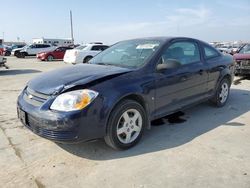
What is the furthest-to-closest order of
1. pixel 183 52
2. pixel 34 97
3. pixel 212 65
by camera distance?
pixel 212 65
pixel 183 52
pixel 34 97

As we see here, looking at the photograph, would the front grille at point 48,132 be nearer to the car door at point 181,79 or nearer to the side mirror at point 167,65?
the car door at point 181,79

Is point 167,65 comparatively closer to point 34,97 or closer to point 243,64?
point 34,97

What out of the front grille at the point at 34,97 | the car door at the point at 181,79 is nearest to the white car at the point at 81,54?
the car door at the point at 181,79

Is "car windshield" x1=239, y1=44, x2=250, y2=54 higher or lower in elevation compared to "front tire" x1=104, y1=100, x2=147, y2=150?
higher

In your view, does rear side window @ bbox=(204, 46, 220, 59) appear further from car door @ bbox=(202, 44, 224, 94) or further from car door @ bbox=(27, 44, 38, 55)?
car door @ bbox=(27, 44, 38, 55)

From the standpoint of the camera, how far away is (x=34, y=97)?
12.1 feet

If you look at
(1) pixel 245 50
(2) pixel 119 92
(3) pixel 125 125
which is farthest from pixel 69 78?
(1) pixel 245 50

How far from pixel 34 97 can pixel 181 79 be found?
235cm

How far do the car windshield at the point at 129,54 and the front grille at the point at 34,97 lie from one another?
4.34 ft

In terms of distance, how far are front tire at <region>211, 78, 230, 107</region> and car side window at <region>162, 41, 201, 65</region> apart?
41.6 inches

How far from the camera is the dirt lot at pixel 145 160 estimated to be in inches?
118

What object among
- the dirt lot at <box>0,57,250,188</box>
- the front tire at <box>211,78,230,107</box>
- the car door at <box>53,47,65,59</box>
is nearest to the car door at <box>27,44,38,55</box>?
the car door at <box>53,47,65,59</box>

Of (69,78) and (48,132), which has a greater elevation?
(69,78)

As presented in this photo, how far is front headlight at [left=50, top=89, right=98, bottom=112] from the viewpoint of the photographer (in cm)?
325
